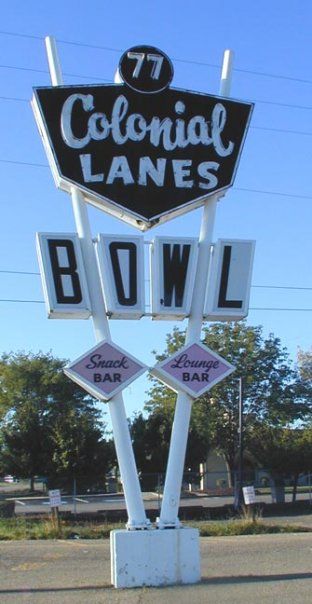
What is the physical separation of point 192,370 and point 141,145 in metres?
3.50

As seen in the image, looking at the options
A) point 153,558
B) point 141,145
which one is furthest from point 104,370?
point 141,145

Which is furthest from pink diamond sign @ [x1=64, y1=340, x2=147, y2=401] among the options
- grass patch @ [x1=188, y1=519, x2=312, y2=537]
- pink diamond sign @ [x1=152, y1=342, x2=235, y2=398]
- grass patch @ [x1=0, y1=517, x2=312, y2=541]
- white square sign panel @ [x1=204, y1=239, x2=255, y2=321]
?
grass patch @ [x1=188, y1=519, x2=312, y2=537]

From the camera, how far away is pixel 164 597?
8.84 metres

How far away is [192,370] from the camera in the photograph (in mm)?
11008

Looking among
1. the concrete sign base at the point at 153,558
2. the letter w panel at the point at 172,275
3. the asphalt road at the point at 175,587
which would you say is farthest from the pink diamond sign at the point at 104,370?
the asphalt road at the point at 175,587

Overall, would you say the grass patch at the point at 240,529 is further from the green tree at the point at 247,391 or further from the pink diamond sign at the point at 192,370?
the green tree at the point at 247,391

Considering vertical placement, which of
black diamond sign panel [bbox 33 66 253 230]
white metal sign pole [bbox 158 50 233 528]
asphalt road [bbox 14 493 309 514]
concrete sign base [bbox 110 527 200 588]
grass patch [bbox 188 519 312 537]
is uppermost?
black diamond sign panel [bbox 33 66 253 230]

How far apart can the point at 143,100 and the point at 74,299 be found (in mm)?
3328

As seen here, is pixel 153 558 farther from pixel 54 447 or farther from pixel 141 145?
pixel 54 447

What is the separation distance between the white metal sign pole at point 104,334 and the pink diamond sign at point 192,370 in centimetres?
83

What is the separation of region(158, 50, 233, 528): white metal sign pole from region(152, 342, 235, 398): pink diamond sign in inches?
6.6

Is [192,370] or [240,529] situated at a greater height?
[192,370]

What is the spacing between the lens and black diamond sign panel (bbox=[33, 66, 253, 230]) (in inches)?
439

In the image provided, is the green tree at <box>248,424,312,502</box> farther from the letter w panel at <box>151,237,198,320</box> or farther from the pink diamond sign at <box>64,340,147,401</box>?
the pink diamond sign at <box>64,340,147,401</box>
